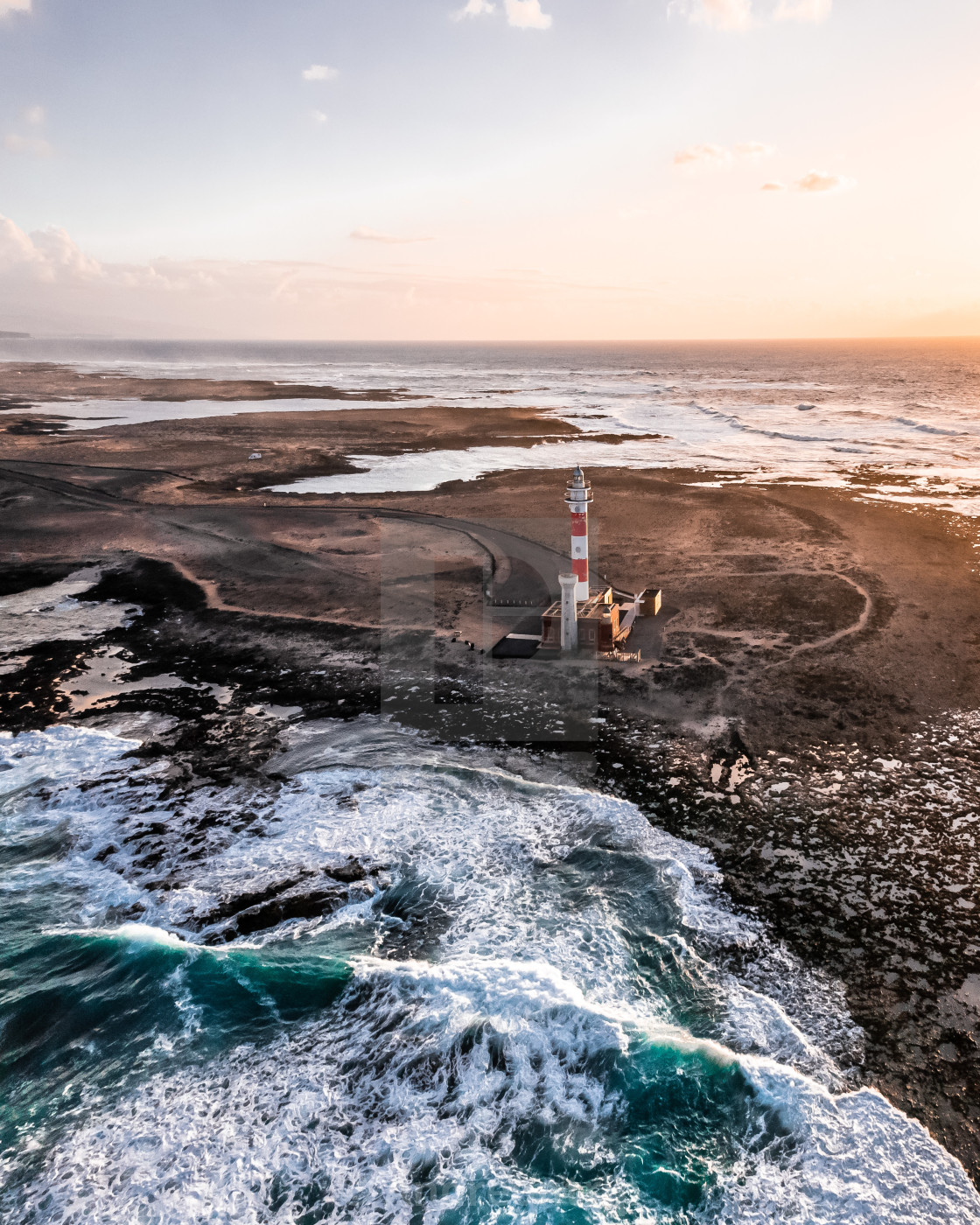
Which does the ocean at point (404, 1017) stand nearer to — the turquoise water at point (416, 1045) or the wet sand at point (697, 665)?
the turquoise water at point (416, 1045)

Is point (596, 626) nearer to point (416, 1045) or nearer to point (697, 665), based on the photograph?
point (697, 665)

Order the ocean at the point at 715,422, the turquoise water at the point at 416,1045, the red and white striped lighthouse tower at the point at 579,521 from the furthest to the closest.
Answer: the ocean at the point at 715,422 → the red and white striped lighthouse tower at the point at 579,521 → the turquoise water at the point at 416,1045

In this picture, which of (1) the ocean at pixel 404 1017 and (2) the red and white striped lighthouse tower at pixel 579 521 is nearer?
(1) the ocean at pixel 404 1017

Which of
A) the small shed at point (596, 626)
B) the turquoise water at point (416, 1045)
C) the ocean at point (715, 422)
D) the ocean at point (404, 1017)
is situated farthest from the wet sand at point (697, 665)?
the ocean at point (715, 422)

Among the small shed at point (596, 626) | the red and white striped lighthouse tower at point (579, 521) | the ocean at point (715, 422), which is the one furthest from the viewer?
the ocean at point (715, 422)

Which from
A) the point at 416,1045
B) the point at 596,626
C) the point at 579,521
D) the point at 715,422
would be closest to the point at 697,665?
the point at 596,626

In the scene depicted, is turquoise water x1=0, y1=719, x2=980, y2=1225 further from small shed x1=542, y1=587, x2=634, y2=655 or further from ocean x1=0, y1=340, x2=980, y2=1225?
small shed x1=542, y1=587, x2=634, y2=655

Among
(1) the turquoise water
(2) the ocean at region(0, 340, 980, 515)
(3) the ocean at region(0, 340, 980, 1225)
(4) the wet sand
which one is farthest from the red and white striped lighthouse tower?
(2) the ocean at region(0, 340, 980, 515)

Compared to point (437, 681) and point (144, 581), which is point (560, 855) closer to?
point (437, 681)
